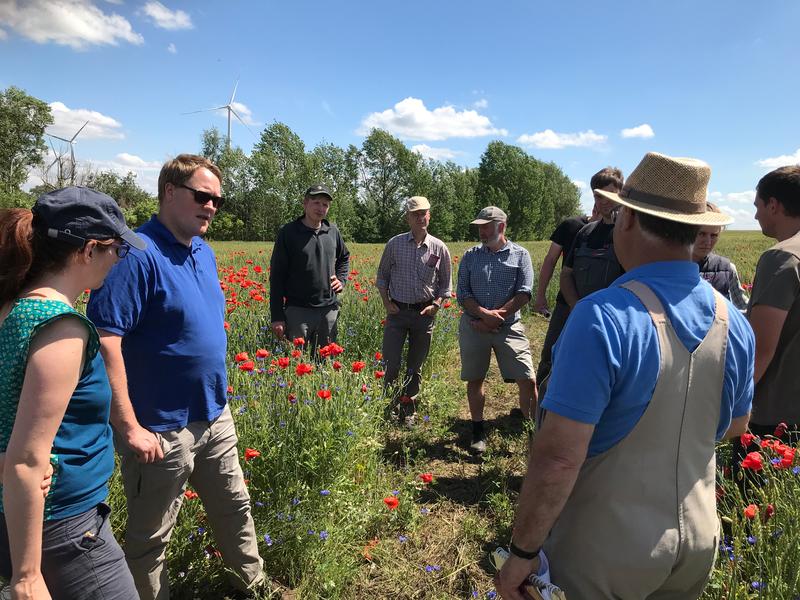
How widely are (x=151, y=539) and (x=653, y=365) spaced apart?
2.20m

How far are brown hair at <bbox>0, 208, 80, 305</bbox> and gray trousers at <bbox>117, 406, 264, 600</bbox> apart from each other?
101 centimetres

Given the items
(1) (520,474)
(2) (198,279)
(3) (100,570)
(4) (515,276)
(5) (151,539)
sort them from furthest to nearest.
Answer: (4) (515,276) < (1) (520,474) < (2) (198,279) < (5) (151,539) < (3) (100,570)

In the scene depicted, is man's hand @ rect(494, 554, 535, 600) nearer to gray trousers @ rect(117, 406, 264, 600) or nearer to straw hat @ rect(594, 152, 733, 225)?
straw hat @ rect(594, 152, 733, 225)

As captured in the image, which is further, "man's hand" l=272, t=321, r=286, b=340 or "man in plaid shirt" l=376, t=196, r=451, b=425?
"man in plaid shirt" l=376, t=196, r=451, b=425

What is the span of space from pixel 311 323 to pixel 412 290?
105 centimetres

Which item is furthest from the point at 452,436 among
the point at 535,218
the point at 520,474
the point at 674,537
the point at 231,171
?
the point at 535,218

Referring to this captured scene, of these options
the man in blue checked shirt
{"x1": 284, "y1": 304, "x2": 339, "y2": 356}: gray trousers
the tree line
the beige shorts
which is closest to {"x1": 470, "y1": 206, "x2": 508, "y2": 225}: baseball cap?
the man in blue checked shirt

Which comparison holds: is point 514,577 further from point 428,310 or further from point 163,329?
point 428,310

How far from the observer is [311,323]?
15.7 feet

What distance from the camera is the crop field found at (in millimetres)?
2170

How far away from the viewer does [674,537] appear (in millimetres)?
1368

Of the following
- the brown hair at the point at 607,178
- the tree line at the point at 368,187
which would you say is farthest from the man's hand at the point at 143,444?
the tree line at the point at 368,187

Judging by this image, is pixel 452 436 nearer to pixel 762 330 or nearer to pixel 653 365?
pixel 762 330

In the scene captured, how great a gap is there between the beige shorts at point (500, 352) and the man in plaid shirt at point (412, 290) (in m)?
0.54
